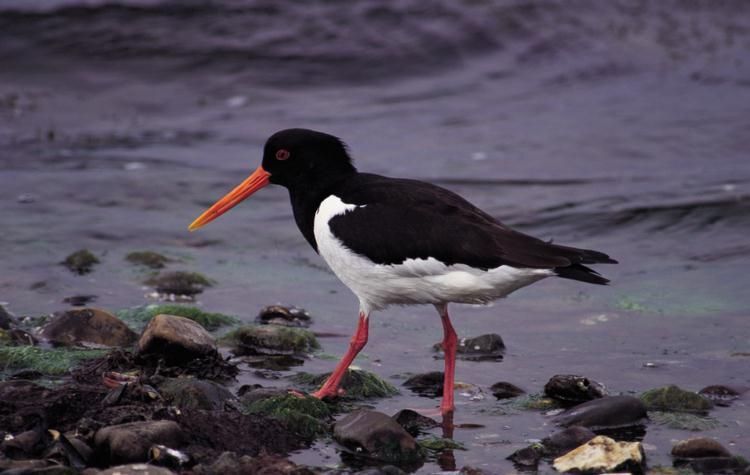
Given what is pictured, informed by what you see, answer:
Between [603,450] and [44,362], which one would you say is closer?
[603,450]

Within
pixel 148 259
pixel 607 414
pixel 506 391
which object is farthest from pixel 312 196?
pixel 148 259

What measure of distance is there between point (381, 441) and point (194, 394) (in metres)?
0.92

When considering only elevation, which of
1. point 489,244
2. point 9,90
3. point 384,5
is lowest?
point 489,244

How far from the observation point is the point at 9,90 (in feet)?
47.3

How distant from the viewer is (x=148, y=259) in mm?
8570

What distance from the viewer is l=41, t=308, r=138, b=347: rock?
250 inches

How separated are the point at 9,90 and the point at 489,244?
10.5 metres

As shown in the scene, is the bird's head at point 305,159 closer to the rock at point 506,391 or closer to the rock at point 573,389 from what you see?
the rock at point 506,391

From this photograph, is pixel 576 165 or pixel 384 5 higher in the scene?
pixel 384 5

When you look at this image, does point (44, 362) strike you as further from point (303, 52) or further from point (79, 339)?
point (303, 52)

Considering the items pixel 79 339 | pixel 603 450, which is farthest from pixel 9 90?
pixel 603 450

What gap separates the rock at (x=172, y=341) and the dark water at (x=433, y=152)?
0.80m

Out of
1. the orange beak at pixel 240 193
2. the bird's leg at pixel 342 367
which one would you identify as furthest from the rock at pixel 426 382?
the orange beak at pixel 240 193

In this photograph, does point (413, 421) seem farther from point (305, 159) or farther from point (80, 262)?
point (80, 262)
